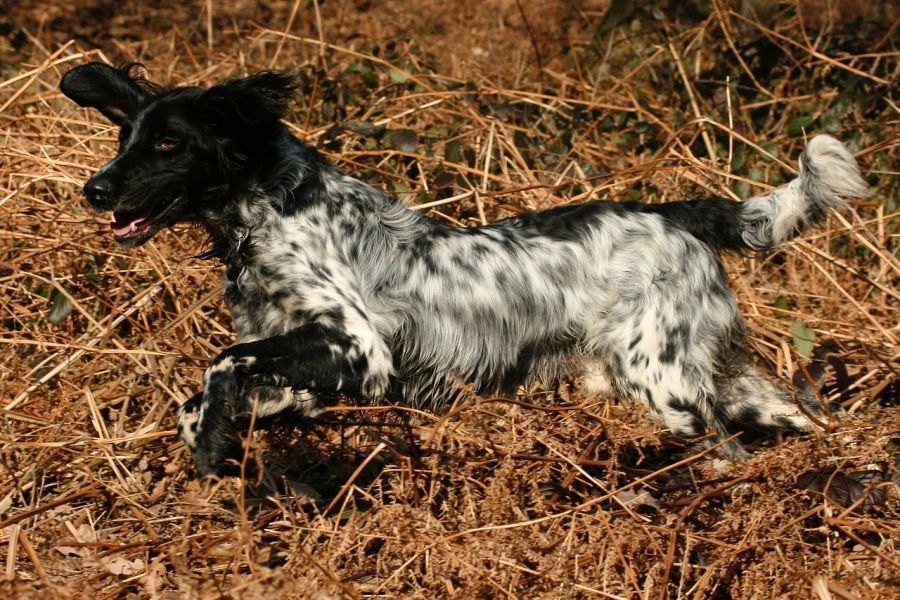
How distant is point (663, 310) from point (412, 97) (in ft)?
8.80

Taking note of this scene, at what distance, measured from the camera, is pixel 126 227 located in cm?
405

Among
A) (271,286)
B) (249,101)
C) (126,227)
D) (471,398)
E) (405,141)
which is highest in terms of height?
(249,101)

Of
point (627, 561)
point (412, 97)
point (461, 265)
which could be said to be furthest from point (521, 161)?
point (627, 561)

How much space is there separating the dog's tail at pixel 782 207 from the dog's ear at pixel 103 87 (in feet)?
7.17

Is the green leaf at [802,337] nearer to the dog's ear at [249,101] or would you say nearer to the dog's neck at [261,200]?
the dog's neck at [261,200]

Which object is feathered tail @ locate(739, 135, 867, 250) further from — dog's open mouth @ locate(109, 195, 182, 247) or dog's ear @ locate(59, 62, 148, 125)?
dog's ear @ locate(59, 62, 148, 125)

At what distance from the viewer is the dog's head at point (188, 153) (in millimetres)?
4000

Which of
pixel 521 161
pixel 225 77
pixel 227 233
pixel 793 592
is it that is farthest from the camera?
pixel 225 77

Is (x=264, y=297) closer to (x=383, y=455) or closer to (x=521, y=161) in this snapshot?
(x=383, y=455)

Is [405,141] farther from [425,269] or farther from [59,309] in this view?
[59,309]

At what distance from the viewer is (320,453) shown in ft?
15.5

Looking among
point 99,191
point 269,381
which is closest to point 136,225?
point 99,191

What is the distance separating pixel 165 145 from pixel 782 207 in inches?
98.7

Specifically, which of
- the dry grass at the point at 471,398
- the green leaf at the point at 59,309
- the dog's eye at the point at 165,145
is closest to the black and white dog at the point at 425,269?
the dog's eye at the point at 165,145
